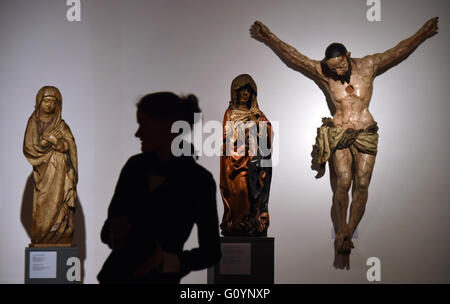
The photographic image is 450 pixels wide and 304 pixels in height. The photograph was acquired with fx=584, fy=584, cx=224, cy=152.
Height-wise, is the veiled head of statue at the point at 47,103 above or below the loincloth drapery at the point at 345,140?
above

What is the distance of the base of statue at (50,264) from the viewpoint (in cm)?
445

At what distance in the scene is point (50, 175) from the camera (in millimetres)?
4586

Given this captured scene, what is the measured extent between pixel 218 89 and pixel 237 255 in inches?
62.9

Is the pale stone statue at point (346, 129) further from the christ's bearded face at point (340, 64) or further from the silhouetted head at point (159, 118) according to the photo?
the silhouetted head at point (159, 118)

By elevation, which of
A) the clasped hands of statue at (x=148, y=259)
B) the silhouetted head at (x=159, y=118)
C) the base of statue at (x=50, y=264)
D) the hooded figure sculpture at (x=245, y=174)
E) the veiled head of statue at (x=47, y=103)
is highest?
the veiled head of statue at (x=47, y=103)

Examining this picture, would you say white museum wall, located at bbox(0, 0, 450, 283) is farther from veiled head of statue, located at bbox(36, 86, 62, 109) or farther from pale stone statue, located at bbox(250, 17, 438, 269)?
veiled head of statue, located at bbox(36, 86, 62, 109)

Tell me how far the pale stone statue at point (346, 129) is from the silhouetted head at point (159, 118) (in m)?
1.38

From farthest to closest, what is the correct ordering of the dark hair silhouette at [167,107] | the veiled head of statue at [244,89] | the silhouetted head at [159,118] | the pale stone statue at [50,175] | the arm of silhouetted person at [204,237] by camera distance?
the veiled head of statue at [244,89], the pale stone statue at [50,175], the dark hair silhouette at [167,107], the silhouetted head at [159,118], the arm of silhouetted person at [204,237]

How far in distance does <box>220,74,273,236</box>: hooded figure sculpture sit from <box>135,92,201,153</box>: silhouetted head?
0.50 m

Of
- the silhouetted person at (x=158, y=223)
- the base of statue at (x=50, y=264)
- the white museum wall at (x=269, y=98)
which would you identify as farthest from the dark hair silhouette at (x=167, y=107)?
the base of statue at (x=50, y=264)

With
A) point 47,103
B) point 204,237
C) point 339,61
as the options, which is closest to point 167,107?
point 204,237

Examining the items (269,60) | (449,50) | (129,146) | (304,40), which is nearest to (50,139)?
(129,146)

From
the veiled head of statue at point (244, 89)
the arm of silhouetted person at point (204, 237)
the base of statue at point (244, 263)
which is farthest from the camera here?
the veiled head of statue at point (244, 89)

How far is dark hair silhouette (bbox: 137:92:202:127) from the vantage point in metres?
4.11
